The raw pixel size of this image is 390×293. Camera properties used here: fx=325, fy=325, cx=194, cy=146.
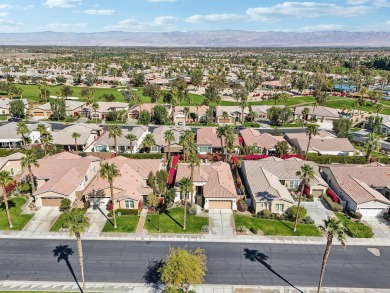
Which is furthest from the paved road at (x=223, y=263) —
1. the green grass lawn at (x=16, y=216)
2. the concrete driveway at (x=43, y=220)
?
the green grass lawn at (x=16, y=216)

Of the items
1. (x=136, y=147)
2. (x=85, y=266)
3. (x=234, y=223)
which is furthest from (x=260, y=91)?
(x=85, y=266)

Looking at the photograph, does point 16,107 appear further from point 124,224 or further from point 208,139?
point 124,224

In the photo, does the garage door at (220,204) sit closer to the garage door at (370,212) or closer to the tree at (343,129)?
the garage door at (370,212)

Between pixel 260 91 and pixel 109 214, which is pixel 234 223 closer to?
pixel 109 214

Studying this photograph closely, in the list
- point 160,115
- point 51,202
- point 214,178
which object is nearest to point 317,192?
point 214,178

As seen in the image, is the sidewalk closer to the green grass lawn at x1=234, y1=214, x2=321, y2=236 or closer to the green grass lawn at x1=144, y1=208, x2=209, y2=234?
the green grass lawn at x1=234, y1=214, x2=321, y2=236

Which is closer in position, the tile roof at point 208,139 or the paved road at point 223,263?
the paved road at point 223,263
